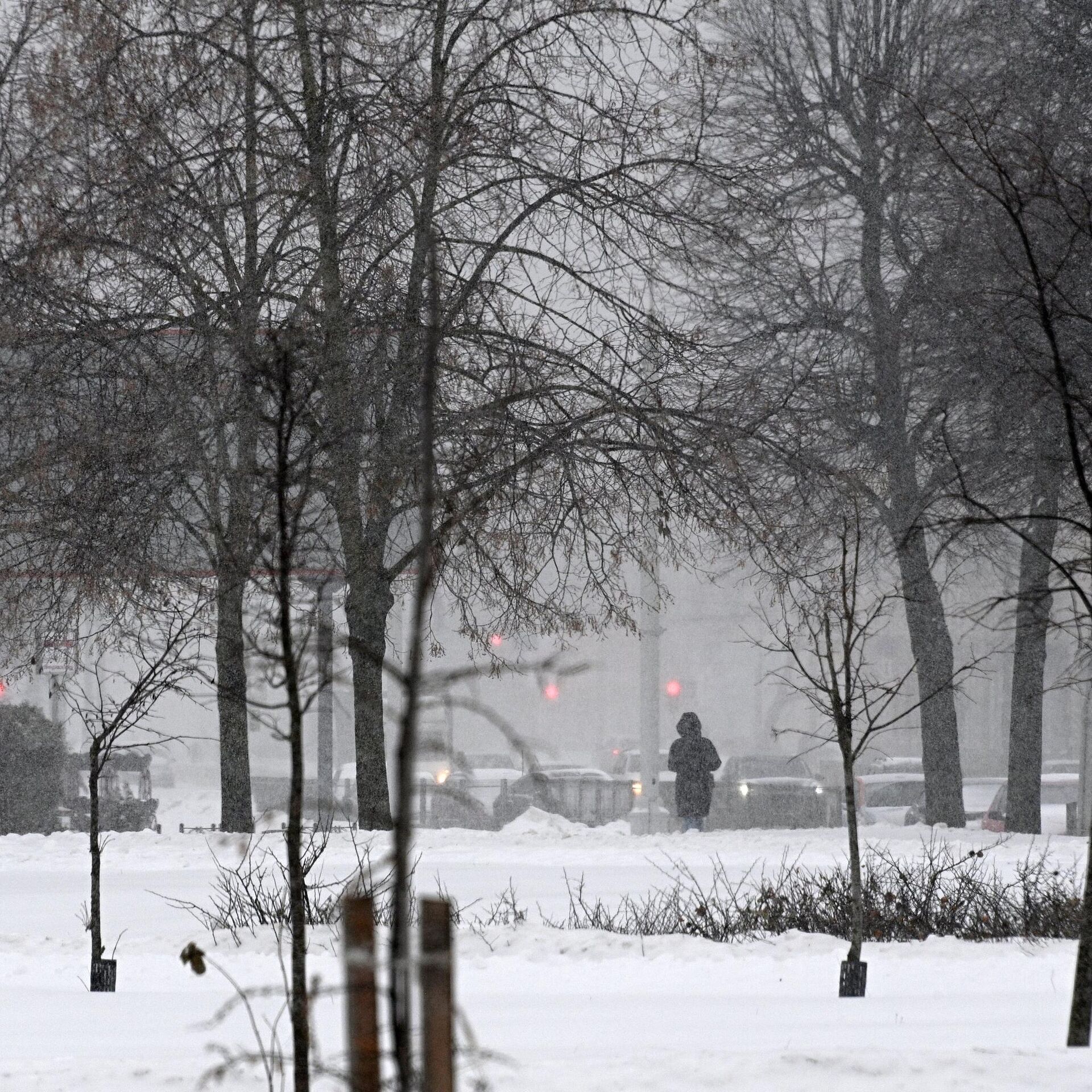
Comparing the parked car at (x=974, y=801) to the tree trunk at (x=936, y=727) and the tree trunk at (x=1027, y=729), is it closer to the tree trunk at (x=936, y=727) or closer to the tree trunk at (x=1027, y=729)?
the tree trunk at (x=936, y=727)

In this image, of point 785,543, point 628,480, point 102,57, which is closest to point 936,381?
point 785,543

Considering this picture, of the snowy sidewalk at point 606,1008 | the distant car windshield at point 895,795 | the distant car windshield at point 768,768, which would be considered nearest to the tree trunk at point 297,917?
the snowy sidewalk at point 606,1008

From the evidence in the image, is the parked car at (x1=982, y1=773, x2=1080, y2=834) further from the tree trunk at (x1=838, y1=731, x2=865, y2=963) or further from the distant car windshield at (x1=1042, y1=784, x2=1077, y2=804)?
the tree trunk at (x1=838, y1=731, x2=865, y2=963)

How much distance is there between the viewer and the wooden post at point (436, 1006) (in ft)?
7.84

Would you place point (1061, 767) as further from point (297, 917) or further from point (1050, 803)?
point (297, 917)

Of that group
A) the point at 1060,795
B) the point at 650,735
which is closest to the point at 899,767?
the point at 1060,795

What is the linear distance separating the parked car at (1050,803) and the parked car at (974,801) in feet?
1.11

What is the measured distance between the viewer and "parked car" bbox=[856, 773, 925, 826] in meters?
24.7

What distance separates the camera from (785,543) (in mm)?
14078

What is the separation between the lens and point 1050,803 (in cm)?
2539

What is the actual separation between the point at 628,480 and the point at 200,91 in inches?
193

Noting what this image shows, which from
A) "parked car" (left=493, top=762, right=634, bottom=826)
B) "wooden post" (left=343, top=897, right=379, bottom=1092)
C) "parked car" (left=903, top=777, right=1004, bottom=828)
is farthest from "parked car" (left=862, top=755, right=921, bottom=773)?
"wooden post" (left=343, top=897, right=379, bottom=1092)

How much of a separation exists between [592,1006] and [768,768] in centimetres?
2555

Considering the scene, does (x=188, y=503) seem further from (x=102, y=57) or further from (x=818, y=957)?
(x=818, y=957)
